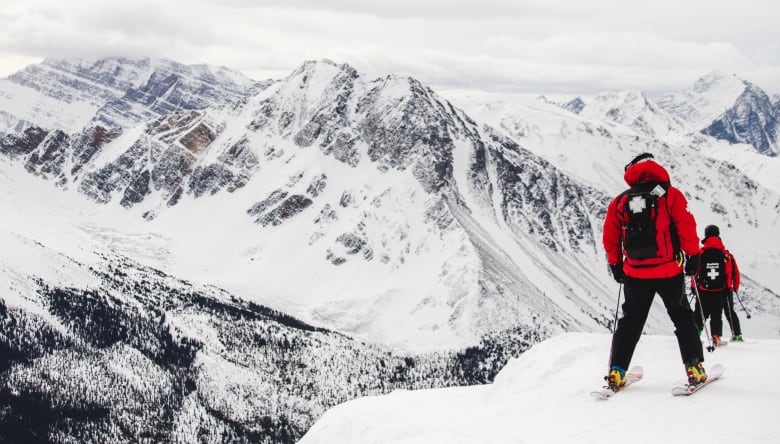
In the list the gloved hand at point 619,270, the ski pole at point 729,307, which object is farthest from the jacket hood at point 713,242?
the gloved hand at point 619,270

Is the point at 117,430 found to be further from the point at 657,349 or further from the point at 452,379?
the point at 657,349

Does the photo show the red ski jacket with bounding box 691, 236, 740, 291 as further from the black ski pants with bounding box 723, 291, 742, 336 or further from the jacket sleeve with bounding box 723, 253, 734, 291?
the black ski pants with bounding box 723, 291, 742, 336

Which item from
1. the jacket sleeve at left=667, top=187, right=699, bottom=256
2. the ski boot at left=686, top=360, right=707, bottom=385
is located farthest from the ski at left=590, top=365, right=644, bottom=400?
the jacket sleeve at left=667, top=187, right=699, bottom=256

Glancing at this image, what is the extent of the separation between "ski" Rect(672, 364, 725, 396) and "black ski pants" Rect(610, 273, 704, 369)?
1.80 ft

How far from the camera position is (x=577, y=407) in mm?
15617

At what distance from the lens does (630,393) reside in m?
15.5

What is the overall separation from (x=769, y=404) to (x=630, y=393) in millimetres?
3133

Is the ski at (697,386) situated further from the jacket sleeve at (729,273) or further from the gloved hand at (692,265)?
the jacket sleeve at (729,273)

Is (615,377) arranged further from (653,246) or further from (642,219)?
(642,219)

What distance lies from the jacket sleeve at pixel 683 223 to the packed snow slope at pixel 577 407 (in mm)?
3228

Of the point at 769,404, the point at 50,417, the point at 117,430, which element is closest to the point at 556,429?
the point at 769,404

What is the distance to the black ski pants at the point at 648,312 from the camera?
1474cm

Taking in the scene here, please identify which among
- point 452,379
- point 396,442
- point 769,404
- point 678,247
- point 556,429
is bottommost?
point 452,379

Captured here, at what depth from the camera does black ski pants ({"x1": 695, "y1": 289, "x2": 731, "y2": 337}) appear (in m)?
21.8
